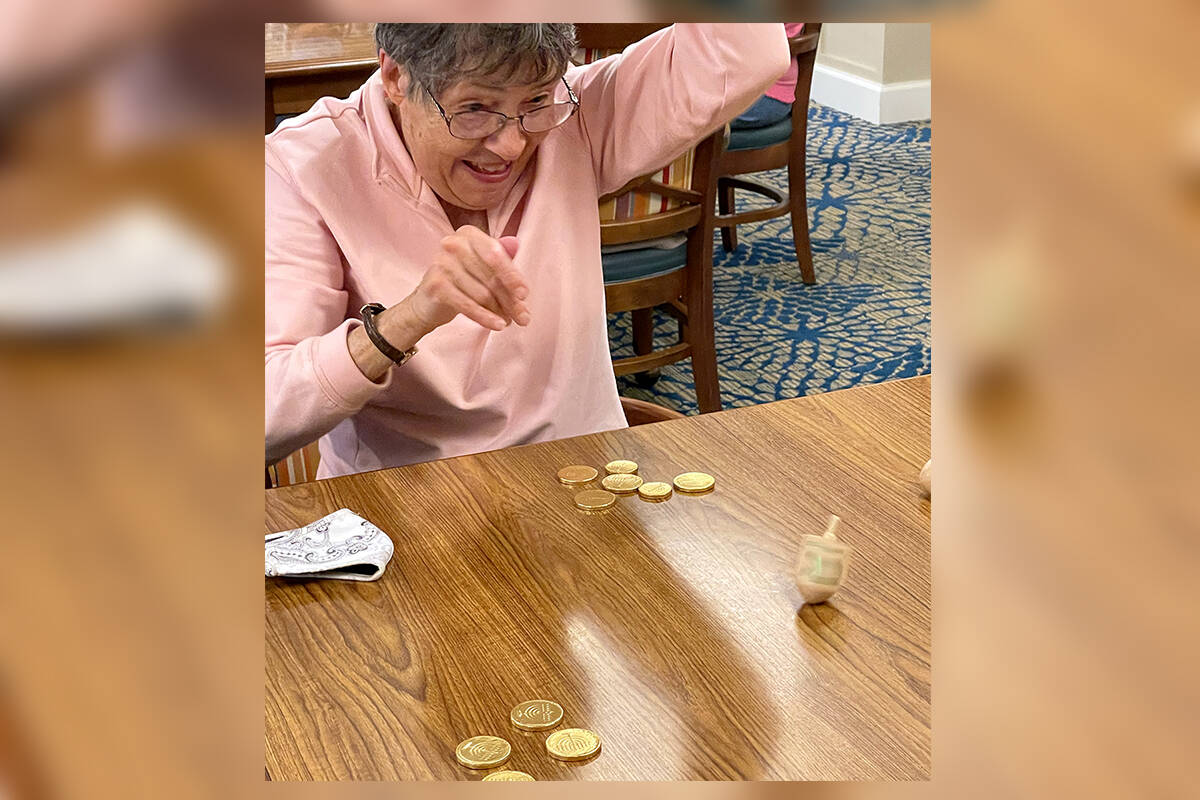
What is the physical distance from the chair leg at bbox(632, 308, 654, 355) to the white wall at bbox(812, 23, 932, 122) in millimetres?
2371

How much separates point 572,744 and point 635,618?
160 mm

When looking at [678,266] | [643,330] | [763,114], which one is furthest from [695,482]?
[763,114]

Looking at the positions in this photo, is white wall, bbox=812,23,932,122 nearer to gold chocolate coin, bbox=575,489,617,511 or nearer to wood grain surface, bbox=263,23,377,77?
wood grain surface, bbox=263,23,377,77

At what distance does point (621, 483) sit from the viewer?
3.50ft

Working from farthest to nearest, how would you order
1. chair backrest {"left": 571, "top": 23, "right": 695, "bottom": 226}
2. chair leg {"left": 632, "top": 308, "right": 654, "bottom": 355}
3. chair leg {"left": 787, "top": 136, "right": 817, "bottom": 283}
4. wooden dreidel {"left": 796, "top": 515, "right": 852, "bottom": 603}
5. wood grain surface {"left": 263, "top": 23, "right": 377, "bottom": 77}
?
chair leg {"left": 787, "top": 136, "right": 817, "bottom": 283} < chair leg {"left": 632, "top": 308, "right": 654, "bottom": 355} < wood grain surface {"left": 263, "top": 23, "right": 377, "bottom": 77} < chair backrest {"left": 571, "top": 23, "right": 695, "bottom": 226} < wooden dreidel {"left": 796, "top": 515, "right": 852, "bottom": 603}

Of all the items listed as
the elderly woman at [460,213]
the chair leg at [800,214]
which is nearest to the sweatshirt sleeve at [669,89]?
the elderly woman at [460,213]

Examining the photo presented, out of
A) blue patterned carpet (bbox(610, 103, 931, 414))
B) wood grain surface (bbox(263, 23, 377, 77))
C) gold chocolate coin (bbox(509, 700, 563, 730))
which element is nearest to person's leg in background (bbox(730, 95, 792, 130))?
blue patterned carpet (bbox(610, 103, 931, 414))

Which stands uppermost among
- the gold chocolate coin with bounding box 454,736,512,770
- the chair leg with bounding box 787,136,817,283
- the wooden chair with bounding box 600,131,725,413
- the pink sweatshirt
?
the pink sweatshirt

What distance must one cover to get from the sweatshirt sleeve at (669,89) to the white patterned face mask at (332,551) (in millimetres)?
658

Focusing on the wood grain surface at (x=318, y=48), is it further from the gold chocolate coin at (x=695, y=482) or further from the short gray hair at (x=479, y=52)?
the gold chocolate coin at (x=695, y=482)

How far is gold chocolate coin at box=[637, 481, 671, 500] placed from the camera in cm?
104
